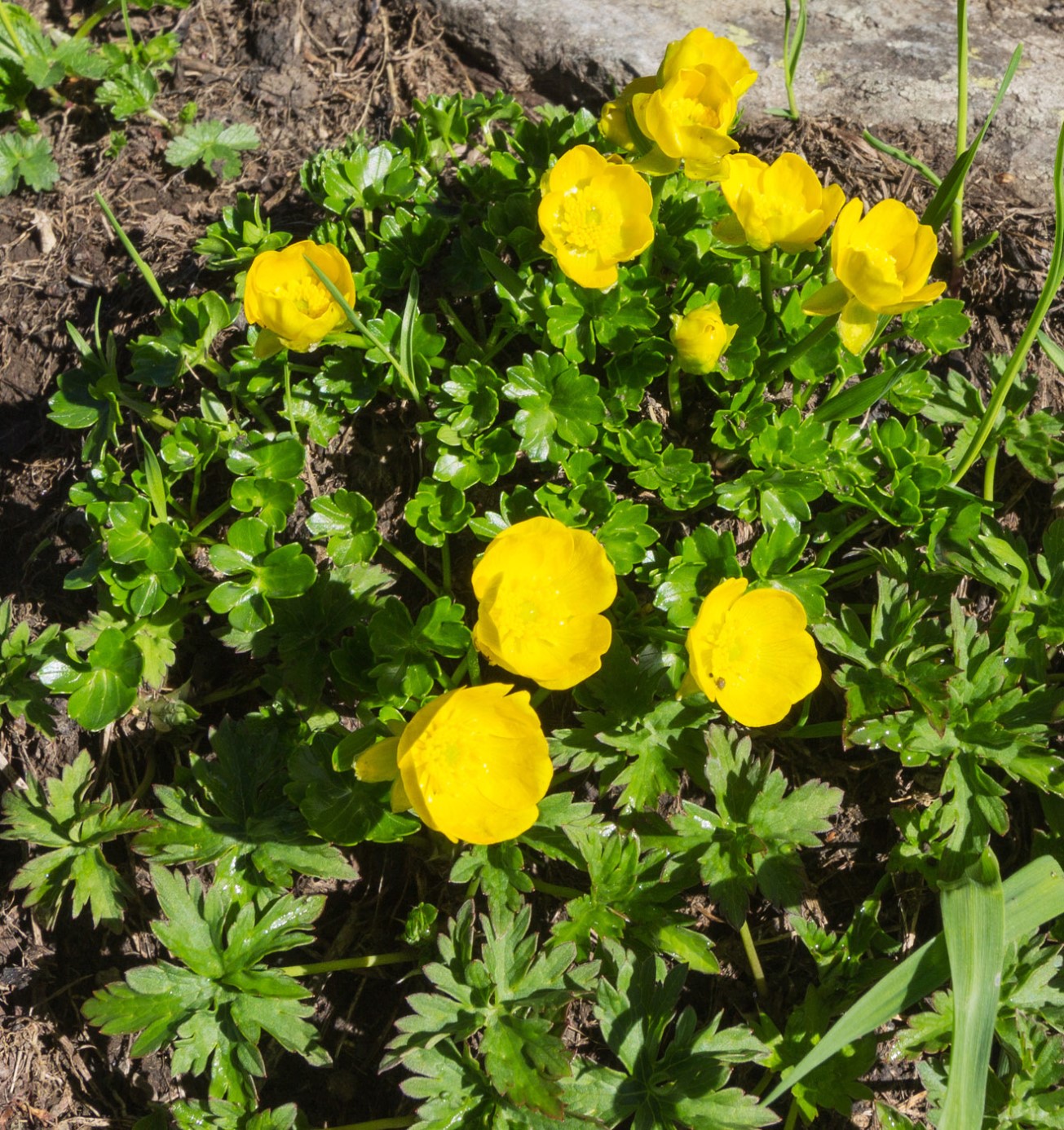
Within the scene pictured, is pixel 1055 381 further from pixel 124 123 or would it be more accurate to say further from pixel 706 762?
pixel 124 123

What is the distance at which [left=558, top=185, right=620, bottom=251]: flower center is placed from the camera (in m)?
2.38

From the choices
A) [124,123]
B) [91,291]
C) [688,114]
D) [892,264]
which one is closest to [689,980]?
[892,264]

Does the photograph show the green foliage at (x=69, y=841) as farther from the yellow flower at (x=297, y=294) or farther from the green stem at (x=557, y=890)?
the yellow flower at (x=297, y=294)

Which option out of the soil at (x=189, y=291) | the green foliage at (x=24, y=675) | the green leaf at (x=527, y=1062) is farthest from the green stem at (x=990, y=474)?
the green foliage at (x=24, y=675)

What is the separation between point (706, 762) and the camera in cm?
238

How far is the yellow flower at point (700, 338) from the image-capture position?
2373 millimetres

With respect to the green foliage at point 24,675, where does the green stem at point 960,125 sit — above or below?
above

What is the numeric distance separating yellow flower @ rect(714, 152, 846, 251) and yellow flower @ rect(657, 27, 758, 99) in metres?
0.29

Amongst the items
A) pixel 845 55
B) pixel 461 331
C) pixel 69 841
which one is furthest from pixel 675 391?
pixel 69 841

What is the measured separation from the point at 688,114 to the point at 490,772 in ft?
5.76

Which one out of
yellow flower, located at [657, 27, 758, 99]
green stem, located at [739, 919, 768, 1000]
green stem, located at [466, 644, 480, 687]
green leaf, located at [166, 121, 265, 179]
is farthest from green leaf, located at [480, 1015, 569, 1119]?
green leaf, located at [166, 121, 265, 179]

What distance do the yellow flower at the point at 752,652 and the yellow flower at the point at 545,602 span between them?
0.23m

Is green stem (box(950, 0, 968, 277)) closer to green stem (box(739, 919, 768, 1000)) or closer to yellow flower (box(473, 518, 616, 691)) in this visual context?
yellow flower (box(473, 518, 616, 691))

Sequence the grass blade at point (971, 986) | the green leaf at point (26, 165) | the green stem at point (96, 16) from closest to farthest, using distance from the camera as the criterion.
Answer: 1. the grass blade at point (971, 986)
2. the green leaf at point (26, 165)
3. the green stem at point (96, 16)
